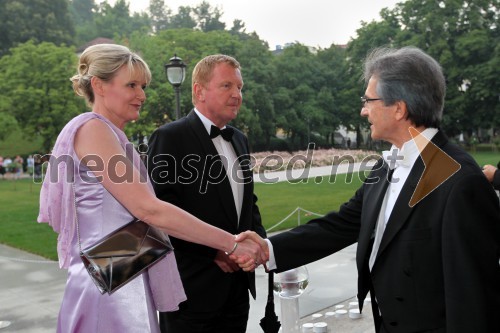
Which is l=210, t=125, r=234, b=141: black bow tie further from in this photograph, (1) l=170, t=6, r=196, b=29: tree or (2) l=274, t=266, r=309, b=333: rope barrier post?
(1) l=170, t=6, r=196, b=29: tree

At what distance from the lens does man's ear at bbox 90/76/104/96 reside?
267cm

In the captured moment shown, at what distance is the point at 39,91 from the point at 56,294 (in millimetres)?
28459

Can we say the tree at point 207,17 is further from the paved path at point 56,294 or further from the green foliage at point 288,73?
the paved path at point 56,294

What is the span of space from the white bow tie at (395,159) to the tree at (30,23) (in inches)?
2179

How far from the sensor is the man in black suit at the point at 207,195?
337 centimetres

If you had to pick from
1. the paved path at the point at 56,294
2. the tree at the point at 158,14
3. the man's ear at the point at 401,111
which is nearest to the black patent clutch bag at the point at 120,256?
the man's ear at the point at 401,111

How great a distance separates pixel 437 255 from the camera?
7.41 ft

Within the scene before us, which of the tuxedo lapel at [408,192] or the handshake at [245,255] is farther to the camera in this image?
the handshake at [245,255]

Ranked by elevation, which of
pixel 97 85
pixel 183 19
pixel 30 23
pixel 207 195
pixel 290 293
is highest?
pixel 183 19

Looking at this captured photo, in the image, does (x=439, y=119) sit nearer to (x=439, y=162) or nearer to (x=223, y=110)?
(x=439, y=162)

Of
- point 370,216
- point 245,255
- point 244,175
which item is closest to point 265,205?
point 244,175

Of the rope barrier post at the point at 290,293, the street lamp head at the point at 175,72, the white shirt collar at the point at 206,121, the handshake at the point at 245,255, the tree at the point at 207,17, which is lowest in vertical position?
the rope barrier post at the point at 290,293

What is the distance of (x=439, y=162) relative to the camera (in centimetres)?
233

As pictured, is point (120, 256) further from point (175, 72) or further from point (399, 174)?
point (175, 72)
